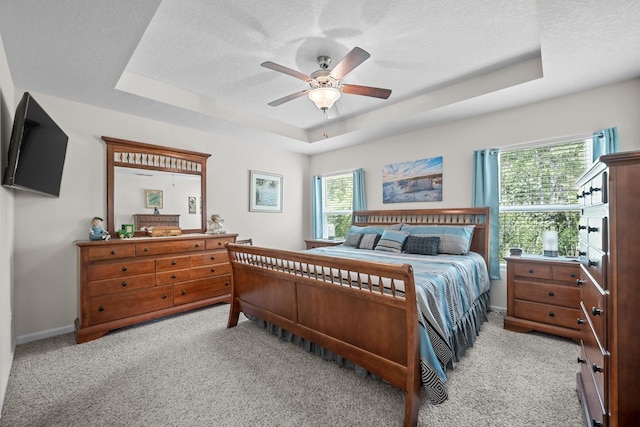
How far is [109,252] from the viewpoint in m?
3.01

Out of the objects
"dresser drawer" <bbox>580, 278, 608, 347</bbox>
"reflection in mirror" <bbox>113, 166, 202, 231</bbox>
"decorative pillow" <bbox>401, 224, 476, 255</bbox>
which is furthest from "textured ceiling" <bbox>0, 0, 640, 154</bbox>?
"dresser drawer" <bbox>580, 278, 608, 347</bbox>

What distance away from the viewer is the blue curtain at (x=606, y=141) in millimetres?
2814

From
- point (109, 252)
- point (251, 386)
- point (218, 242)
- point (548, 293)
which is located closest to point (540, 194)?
point (548, 293)

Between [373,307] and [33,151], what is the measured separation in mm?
2974

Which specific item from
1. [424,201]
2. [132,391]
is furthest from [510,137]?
[132,391]

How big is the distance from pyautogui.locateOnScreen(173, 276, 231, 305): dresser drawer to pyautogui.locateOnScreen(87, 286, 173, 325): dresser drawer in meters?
0.11

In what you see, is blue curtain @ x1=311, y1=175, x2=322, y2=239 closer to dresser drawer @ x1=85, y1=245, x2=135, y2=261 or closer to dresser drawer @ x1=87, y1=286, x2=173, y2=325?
dresser drawer @ x1=87, y1=286, x2=173, y2=325

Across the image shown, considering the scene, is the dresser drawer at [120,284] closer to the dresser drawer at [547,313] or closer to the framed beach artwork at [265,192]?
the framed beach artwork at [265,192]

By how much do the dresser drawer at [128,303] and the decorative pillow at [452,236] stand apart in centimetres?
348

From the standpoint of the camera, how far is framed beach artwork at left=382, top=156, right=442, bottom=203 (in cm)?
421

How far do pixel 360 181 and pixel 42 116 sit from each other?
13.7 feet

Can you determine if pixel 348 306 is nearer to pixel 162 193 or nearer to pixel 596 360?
pixel 596 360

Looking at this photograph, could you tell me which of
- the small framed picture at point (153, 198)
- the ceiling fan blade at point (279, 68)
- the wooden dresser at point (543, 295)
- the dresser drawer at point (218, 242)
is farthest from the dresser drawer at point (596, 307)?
the small framed picture at point (153, 198)

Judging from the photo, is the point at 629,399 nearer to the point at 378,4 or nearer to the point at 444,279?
the point at 444,279
